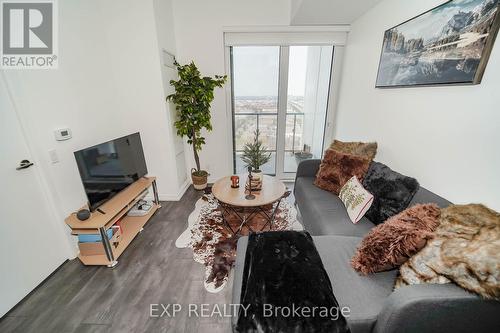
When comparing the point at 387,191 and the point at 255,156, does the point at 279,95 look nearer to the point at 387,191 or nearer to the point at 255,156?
the point at 255,156

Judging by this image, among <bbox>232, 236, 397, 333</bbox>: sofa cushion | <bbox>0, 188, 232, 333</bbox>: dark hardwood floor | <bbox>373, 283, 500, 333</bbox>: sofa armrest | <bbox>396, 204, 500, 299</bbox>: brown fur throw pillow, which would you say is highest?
<bbox>396, 204, 500, 299</bbox>: brown fur throw pillow

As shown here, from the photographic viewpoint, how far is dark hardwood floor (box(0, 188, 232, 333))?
135cm

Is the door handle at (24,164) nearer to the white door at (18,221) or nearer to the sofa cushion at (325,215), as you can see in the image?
the white door at (18,221)

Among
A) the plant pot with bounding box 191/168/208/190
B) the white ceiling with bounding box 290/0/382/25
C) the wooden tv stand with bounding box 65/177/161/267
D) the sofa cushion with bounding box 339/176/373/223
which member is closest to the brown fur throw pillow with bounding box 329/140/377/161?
the sofa cushion with bounding box 339/176/373/223

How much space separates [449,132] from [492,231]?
82cm

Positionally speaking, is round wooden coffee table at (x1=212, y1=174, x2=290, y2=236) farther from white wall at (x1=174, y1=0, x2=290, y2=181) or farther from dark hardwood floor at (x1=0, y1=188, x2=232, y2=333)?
white wall at (x1=174, y1=0, x2=290, y2=181)

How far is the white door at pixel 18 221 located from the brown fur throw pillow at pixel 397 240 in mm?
2388

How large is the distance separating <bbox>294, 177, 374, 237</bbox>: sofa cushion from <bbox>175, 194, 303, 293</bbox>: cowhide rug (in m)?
0.36

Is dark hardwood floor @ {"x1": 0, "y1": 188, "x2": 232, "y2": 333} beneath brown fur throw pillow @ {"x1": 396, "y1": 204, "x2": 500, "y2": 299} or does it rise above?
beneath

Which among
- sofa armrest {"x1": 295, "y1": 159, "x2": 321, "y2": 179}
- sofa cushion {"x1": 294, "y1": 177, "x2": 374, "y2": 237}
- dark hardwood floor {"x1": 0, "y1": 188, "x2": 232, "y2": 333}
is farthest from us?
sofa armrest {"x1": 295, "y1": 159, "x2": 321, "y2": 179}

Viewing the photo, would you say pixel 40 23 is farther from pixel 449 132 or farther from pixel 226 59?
pixel 449 132

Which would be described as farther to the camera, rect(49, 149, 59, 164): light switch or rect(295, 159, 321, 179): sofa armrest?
rect(295, 159, 321, 179): sofa armrest

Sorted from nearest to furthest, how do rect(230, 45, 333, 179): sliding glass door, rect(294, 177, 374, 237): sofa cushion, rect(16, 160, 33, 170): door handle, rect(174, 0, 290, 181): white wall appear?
rect(16, 160, 33, 170): door handle
rect(294, 177, 374, 237): sofa cushion
rect(174, 0, 290, 181): white wall
rect(230, 45, 333, 179): sliding glass door

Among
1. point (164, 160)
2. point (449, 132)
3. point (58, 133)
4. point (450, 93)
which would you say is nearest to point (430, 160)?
point (449, 132)
